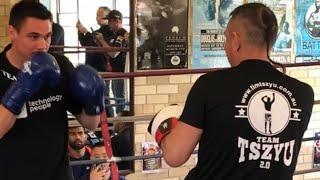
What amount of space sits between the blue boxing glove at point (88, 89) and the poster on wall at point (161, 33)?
2.40 m

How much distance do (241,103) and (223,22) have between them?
9.96 feet

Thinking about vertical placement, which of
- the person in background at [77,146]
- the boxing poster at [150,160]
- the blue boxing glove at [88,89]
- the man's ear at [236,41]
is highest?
the man's ear at [236,41]

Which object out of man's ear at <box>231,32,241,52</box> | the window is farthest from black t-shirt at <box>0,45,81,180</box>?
the window

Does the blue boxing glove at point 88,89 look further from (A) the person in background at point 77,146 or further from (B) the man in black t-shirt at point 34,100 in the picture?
(A) the person in background at point 77,146

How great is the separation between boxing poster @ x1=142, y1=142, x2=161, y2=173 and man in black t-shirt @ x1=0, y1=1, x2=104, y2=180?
2.60m

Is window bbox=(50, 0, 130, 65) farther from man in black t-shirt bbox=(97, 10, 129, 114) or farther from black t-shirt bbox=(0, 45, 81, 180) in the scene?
black t-shirt bbox=(0, 45, 81, 180)

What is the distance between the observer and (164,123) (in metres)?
1.67

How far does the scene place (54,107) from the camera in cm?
170

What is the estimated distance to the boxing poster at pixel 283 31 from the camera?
15.2 feet

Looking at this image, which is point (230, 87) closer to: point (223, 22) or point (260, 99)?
point (260, 99)

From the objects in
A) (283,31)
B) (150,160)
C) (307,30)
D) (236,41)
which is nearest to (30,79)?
(236,41)

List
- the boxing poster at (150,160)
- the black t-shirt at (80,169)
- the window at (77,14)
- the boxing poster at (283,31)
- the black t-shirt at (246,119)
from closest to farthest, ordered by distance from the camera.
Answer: the black t-shirt at (246,119), the black t-shirt at (80,169), the window at (77,14), the boxing poster at (150,160), the boxing poster at (283,31)

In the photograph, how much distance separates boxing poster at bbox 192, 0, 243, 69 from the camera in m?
4.34

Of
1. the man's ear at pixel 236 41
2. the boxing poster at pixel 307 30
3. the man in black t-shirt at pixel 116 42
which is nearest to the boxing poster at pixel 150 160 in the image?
the man in black t-shirt at pixel 116 42
